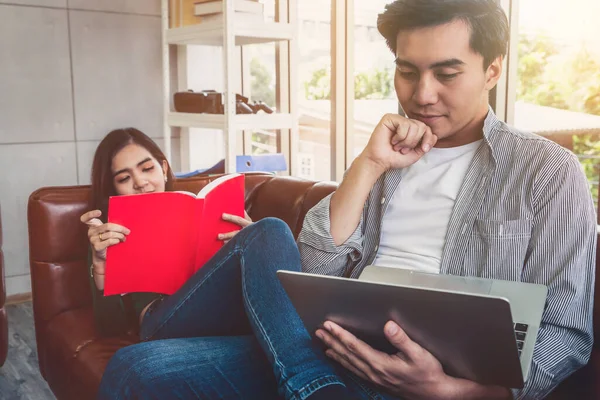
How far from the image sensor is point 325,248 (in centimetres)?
148

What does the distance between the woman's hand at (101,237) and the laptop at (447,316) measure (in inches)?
25.3

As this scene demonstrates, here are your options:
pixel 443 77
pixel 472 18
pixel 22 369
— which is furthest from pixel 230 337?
pixel 22 369

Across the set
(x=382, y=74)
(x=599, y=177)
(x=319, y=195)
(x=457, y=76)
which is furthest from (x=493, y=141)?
(x=382, y=74)

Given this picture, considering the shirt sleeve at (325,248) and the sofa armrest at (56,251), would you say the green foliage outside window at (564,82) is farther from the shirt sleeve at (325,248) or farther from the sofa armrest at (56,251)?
the sofa armrest at (56,251)

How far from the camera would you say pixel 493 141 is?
4.52 feet

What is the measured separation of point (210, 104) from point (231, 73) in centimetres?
34

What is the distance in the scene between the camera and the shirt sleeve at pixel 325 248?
4.83ft

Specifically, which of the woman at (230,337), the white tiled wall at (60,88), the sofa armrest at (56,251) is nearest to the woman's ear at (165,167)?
the sofa armrest at (56,251)

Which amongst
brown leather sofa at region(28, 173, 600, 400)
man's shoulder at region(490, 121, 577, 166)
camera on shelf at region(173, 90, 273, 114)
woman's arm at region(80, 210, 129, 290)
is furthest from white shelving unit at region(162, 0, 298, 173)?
man's shoulder at region(490, 121, 577, 166)

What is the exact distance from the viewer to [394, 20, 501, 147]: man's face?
1320 mm

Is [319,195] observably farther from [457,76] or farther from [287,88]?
[287,88]

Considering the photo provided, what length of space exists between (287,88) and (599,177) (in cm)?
173

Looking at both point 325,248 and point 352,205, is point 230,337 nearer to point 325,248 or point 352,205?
point 325,248

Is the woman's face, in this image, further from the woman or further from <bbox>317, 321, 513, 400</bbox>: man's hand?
<bbox>317, 321, 513, 400</bbox>: man's hand
